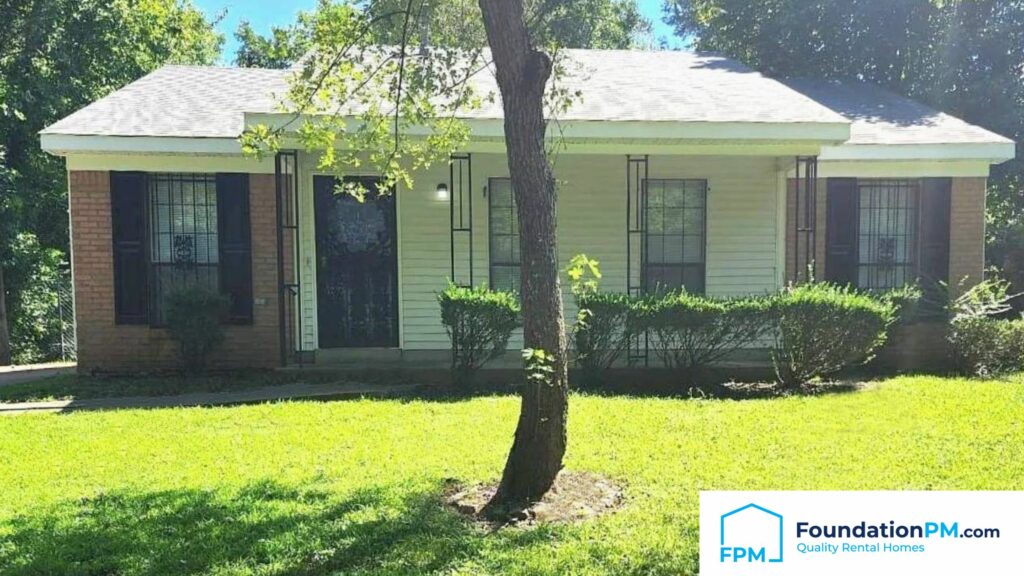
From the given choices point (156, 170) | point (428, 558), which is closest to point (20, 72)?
point (156, 170)

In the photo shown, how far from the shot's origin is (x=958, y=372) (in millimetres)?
8906

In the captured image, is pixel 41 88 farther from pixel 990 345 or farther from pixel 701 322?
pixel 990 345

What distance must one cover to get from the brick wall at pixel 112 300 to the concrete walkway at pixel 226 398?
4.30ft

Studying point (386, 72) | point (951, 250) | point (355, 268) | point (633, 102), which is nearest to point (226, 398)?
point (355, 268)

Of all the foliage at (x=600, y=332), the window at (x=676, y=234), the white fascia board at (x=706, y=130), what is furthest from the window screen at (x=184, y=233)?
the window at (x=676, y=234)

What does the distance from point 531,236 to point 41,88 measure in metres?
13.2

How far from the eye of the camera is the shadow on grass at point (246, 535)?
3.46 m

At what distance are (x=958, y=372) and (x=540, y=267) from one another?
7.27 meters

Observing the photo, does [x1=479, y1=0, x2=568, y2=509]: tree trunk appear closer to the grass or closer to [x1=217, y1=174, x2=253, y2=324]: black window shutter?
the grass

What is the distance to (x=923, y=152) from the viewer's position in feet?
31.5

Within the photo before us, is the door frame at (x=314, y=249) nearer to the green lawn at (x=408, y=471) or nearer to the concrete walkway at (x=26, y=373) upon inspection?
the green lawn at (x=408, y=471)

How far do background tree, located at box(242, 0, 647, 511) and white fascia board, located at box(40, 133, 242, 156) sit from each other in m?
1.59

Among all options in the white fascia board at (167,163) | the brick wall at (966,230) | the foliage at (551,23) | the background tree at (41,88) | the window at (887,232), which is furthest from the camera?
the background tree at (41,88)

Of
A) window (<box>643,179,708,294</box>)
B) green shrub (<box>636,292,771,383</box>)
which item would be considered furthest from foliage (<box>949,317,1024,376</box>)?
window (<box>643,179,708,294</box>)
